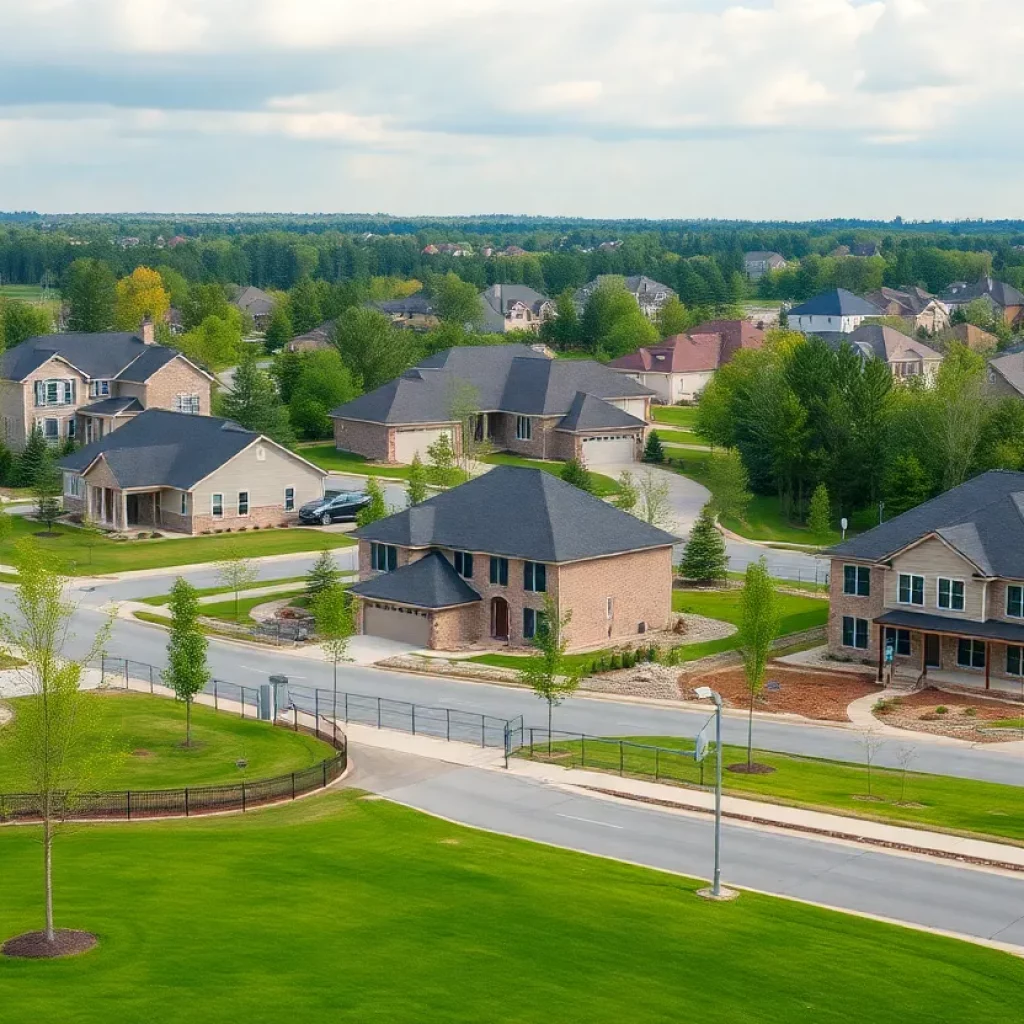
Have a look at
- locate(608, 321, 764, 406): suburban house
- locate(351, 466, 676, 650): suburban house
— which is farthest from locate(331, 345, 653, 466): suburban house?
locate(351, 466, 676, 650): suburban house

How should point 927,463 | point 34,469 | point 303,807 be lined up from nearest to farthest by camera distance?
point 303,807, point 927,463, point 34,469

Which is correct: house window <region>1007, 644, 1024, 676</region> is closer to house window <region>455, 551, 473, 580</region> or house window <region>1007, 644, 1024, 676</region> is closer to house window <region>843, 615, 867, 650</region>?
house window <region>843, 615, 867, 650</region>

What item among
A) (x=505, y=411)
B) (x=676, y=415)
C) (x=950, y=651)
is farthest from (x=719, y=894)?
(x=676, y=415)

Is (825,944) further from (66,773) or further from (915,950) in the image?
(66,773)

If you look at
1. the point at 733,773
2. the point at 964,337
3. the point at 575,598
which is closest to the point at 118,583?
the point at 575,598

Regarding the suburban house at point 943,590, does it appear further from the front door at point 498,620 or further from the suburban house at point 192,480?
the suburban house at point 192,480

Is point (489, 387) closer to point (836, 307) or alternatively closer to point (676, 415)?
point (676, 415)
